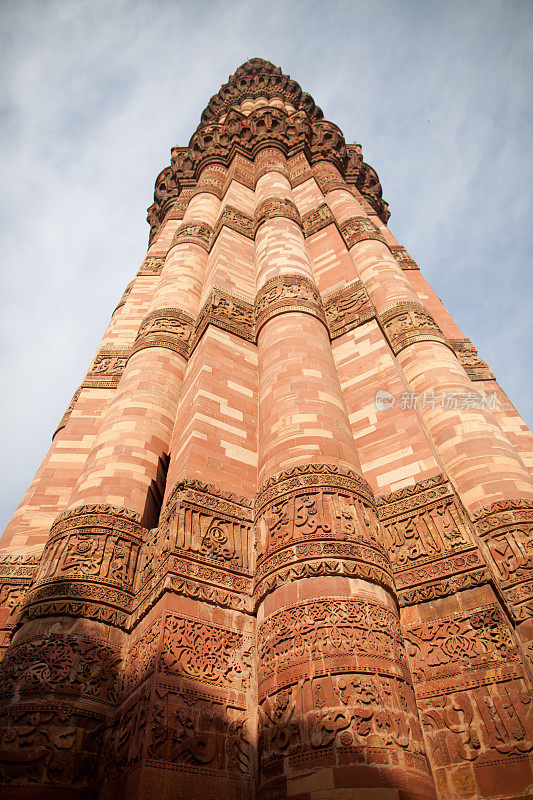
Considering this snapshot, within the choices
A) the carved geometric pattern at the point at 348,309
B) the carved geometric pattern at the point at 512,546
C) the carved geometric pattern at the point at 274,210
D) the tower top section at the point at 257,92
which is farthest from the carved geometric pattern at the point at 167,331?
the tower top section at the point at 257,92

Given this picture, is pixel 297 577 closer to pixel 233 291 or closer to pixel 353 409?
pixel 353 409

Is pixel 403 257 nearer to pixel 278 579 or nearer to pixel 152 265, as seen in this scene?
pixel 152 265

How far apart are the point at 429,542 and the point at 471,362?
5779 mm

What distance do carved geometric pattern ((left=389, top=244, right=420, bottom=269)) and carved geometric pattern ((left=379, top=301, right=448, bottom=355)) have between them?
4.91 m

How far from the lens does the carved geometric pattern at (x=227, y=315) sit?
755 centimetres

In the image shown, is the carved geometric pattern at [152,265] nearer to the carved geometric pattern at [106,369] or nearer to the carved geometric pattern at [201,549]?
the carved geometric pattern at [106,369]

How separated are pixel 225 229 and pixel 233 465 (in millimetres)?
6572

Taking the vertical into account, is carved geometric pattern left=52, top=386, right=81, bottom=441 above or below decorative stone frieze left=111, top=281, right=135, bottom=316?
below

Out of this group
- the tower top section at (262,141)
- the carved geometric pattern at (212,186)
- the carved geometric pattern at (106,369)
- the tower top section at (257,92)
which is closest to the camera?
the carved geometric pattern at (106,369)

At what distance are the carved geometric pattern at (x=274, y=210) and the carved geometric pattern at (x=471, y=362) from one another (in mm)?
4066

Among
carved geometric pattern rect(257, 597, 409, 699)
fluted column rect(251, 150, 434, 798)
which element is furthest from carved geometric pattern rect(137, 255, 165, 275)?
carved geometric pattern rect(257, 597, 409, 699)

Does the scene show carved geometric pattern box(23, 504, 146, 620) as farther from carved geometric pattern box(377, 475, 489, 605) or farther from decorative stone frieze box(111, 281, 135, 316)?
decorative stone frieze box(111, 281, 135, 316)

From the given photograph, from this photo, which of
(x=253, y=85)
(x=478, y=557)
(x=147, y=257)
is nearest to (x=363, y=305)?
(x=478, y=557)

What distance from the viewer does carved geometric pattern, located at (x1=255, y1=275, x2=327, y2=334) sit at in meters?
7.51
